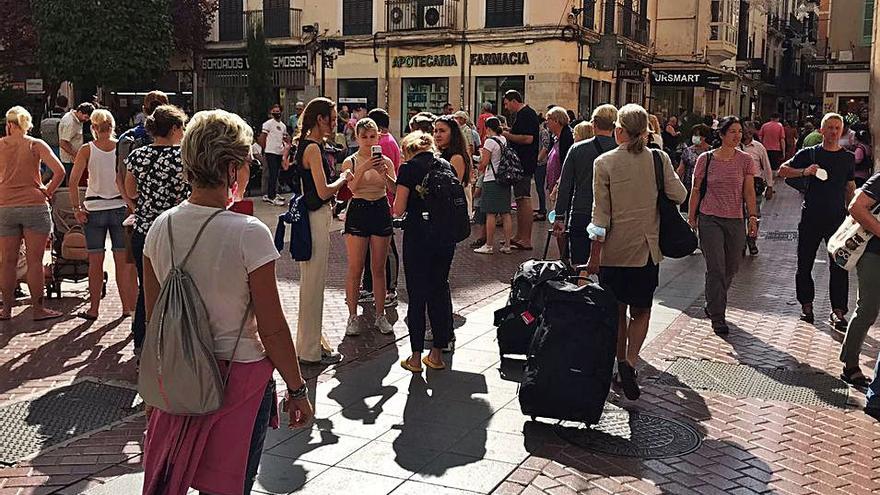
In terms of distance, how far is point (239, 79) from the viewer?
108ft

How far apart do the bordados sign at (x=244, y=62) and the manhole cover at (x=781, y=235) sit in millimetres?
20480

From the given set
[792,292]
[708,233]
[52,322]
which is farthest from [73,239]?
[792,292]

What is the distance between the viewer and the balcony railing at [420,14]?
2852cm

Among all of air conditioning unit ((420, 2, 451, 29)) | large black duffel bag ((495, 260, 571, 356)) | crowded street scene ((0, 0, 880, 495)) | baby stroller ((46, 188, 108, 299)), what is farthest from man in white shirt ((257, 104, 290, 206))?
large black duffel bag ((495, 260, 571, 356))

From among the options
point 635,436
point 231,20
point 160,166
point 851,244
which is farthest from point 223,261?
point 231,20

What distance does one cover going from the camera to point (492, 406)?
563 cm

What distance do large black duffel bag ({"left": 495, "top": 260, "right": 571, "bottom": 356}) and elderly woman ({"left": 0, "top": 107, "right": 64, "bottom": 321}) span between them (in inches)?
162

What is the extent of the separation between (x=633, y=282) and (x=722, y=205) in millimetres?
2332

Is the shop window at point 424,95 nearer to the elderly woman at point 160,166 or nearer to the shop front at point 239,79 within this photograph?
the shop front at point 239,79

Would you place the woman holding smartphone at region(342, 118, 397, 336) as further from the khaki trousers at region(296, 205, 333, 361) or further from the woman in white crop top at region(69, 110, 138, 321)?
the woman in white crop top at region(69, 110, 138, 321)

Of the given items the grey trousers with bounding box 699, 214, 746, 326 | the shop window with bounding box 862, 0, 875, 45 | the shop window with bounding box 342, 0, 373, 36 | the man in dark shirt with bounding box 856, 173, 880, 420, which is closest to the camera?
the man in dark shirt with bounding box 856, 173, 880, 420

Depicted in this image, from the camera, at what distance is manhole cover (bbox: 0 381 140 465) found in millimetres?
4977

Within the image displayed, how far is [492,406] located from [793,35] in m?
56.6

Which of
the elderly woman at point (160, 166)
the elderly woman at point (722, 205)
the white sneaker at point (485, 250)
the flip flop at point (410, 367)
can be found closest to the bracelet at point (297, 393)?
the elderly woman at point (160, 166)
